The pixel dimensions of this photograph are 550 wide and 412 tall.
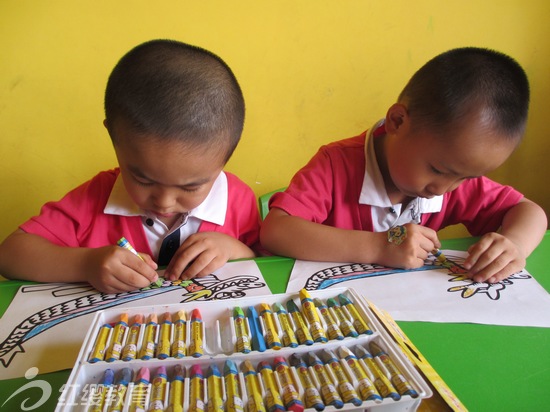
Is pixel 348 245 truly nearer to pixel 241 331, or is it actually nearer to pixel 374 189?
pixel 374 189

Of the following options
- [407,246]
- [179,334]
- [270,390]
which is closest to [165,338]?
[179,334]

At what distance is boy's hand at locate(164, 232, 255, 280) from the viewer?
0.58m

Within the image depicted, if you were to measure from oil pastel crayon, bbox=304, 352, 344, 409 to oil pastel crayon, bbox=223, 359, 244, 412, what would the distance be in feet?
0.21

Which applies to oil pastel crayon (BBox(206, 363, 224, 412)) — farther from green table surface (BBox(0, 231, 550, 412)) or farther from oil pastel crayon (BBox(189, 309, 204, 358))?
green table surface (BBox(0, 231, 550, 412))

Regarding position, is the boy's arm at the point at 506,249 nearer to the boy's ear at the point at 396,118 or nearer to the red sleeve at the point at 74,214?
the boy's ear at the point at 396,118

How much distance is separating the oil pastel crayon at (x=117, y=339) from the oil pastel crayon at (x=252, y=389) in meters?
0.11

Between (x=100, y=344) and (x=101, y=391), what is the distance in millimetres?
55

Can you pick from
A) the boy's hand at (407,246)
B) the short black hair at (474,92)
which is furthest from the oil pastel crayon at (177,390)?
the short black hair at (474,92)

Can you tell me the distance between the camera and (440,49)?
47.1 inches

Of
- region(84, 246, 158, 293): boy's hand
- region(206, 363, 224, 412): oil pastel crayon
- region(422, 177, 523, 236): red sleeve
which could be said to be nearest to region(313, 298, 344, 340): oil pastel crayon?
region(206, 363, 224, 412): oil pastel crayon

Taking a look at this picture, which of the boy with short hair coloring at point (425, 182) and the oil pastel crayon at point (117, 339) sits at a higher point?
the boy with short hair coloring at point (425, 182)

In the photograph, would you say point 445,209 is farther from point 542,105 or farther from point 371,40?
point 542,105

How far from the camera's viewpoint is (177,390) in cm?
34

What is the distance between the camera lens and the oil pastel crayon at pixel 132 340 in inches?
14.5
